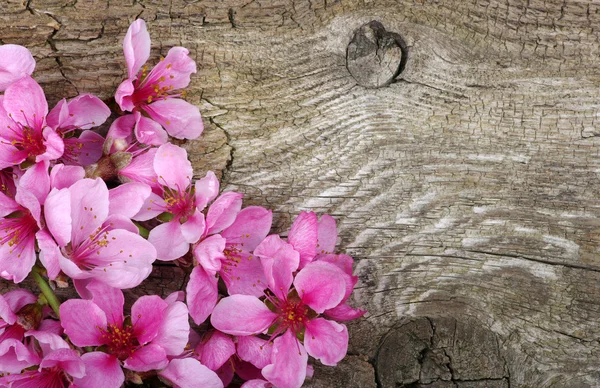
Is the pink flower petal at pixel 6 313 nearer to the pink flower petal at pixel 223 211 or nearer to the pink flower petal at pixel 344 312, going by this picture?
the pink flower petal at pixel 223 211

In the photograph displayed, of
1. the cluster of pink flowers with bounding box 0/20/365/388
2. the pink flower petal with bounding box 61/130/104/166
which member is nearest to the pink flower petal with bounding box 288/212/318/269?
the cluster of pink flowers with bounding box 0/20/365/388

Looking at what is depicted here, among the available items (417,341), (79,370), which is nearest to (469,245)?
(417,341)

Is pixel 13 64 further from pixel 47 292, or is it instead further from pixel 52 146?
pixel 47 292

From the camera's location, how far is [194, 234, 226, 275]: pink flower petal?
171cm

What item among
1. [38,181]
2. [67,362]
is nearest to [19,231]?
[38,181]

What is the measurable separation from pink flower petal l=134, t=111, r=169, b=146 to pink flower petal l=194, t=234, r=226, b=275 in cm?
30

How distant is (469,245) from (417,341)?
308mm

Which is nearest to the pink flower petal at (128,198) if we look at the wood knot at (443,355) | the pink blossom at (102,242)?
the pink blossom at (102,242)

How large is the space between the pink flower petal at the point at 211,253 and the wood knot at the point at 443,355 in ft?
1.91

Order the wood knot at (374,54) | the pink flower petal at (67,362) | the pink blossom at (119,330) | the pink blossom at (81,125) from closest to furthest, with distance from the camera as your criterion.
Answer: the pink flower petal at (67,362), the pink blossom at (119,330), the pink blossom at (81,125), the wood knot at (374,54)

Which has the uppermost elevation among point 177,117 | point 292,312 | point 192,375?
point 177,117

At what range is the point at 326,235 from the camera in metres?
1.89

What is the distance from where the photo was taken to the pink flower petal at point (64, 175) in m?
1.70

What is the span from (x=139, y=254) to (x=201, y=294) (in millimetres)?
185
